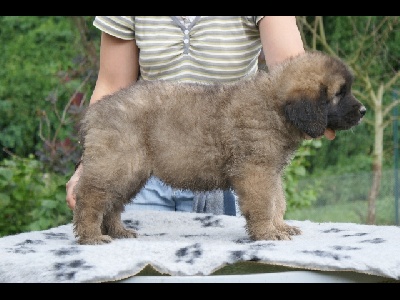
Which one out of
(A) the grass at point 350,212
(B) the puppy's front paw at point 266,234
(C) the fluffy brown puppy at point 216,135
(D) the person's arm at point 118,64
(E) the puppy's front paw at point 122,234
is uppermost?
(D) the person's arm at point 118,64

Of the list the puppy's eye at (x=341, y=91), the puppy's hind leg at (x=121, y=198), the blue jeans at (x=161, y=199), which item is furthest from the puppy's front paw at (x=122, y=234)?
the puppy's eye at (x=341, y=91)

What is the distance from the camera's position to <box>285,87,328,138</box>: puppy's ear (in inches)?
129

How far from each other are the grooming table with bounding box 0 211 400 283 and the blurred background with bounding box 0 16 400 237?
4.51 m

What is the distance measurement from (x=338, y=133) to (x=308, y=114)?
17.9 ft

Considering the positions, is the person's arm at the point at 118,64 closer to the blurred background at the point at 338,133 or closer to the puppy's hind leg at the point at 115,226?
the puppy's hind leg at the point at 115,226

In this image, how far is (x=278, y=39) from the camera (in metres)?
3.90

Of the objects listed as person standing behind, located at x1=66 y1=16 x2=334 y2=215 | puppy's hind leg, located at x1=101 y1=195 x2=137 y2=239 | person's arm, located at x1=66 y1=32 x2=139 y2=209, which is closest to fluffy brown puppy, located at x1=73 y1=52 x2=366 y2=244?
puppy's hind leg, located at x1=101 y1=195 x2=137 y2=239

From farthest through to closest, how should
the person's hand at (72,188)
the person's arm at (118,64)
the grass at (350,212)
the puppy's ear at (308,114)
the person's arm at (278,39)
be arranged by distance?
the grass at (350,212) → the person's arm at (118,64) → the person's arm at (278,39) → the person's hand at (72,188) → the puppy's ear at (308,114)

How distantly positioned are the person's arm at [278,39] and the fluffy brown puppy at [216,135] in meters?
0.44

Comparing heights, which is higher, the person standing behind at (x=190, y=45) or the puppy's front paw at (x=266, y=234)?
the person standing behind at (x=190, y=45)

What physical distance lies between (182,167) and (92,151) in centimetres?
39

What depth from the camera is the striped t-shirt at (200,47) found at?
4117 mm

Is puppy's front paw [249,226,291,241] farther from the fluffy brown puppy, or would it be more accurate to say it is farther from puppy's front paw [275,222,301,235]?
puppy's front paw [275,222,301,235]
